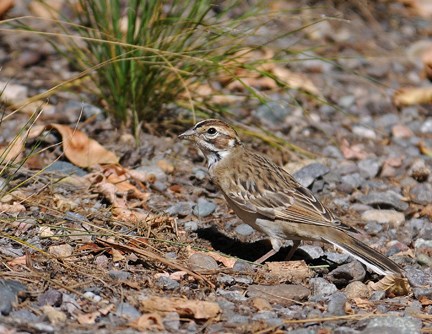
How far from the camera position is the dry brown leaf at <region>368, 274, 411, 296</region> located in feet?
18.8

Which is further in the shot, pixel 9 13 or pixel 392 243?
pixel 9 13

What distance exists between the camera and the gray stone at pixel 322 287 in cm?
561

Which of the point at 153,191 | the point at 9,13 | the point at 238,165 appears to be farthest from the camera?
the point at 9,13

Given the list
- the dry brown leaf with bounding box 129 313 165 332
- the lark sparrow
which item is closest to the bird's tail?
the lark sparrow

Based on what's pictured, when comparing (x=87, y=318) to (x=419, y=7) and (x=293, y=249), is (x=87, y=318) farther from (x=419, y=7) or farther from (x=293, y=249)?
(x=419, y=7)

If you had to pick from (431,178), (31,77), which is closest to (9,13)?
(31,77)

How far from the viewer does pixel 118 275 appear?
530 centimetres

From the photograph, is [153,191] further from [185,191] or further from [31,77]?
[31,77]

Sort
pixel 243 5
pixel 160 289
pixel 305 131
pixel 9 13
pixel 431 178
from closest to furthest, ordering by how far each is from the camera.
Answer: pixel 160 289
pixel 431 178
pixel 305 131
pixel 9 13
pixel 243 5

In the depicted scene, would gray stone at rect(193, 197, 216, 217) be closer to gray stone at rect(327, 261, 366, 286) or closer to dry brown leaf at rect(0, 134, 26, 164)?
gray stone at rect(327, 261, 366, 286)

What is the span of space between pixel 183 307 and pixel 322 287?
1.18 m

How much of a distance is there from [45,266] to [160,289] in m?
0.71

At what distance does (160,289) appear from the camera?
5.27 metres

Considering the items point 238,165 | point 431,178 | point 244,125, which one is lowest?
point 431,178
